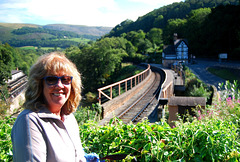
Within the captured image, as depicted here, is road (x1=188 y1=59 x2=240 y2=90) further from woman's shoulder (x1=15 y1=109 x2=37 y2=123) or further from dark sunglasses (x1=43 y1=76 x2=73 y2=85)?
woman's shoulder (x1=15 y1=109 x2=37 y2=123)

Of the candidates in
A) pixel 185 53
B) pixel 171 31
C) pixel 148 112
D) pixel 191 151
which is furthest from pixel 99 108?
pixel 171 31

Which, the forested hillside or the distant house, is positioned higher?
the forested hillside

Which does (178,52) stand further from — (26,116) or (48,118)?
(26,116)

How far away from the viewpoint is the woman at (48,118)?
1521 millimetres

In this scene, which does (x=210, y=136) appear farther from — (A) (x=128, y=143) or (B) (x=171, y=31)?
(B) (x=171, y=31)

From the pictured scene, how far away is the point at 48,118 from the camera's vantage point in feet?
5.82

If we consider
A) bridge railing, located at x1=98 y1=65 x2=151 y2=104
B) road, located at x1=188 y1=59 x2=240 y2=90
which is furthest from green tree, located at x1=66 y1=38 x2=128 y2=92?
bridge railing, located at x1=98 y1=65 x2=151 y2=104

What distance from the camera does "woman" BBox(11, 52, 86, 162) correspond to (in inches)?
59.9

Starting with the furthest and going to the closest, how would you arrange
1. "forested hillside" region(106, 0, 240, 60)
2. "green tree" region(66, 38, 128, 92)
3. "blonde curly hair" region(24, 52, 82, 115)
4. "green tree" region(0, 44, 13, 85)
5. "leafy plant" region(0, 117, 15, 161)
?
"green tree" region(66, 38, 128, 92) → "forested hillside" region(106, 0, 240, 60) → "green tree" region(0, 44, 13, 85) → "leafy plant" region(0, 117, 15, 161) → "blonde curly hair" region(24, 52, 82, 115)

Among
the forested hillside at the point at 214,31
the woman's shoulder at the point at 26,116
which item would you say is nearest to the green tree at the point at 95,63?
the forested hillside at the point at 214,31

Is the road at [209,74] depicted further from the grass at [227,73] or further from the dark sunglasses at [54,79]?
the dark sunglasses at [54,79]

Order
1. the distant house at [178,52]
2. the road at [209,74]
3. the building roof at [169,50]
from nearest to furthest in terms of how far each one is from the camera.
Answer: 1. the road at [209,74]
2. the distant house at [178,52]
3. the building roof at [169,50]

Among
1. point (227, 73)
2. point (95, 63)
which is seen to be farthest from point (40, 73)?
point (95, 63)

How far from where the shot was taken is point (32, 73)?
1.91m
